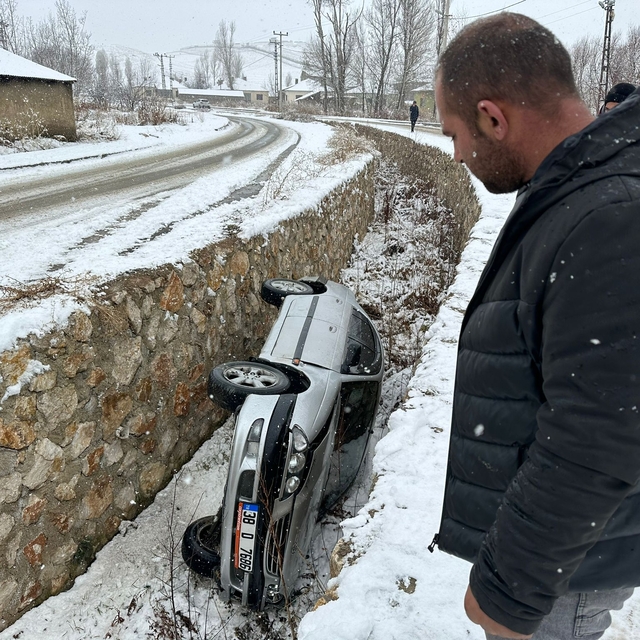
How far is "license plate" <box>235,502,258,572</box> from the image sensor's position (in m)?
3.53

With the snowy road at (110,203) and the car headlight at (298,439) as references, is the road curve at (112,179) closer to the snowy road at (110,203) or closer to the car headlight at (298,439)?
the snowy road at (110,203)

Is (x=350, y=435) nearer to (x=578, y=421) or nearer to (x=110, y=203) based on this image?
(x=578, y=421)

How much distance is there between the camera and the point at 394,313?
8547mm

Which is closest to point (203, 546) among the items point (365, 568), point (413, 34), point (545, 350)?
point (365, 568)

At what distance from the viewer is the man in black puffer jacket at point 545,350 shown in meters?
1.01

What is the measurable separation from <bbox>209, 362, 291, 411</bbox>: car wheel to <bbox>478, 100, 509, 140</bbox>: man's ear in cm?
281

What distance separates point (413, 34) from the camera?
49.5m

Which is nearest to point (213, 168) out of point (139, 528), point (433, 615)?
point (139, 528)

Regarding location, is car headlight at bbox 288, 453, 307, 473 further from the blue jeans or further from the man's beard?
the man's beard

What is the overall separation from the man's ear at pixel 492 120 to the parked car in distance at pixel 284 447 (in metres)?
2.65

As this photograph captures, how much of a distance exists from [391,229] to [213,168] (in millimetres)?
4775

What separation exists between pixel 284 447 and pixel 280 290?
7.83ft

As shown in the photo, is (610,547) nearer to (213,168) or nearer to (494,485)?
(494,485)

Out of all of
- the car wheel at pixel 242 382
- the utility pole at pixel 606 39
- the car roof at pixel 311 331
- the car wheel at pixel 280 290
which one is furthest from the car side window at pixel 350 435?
the utility pole at pixel 606 39
